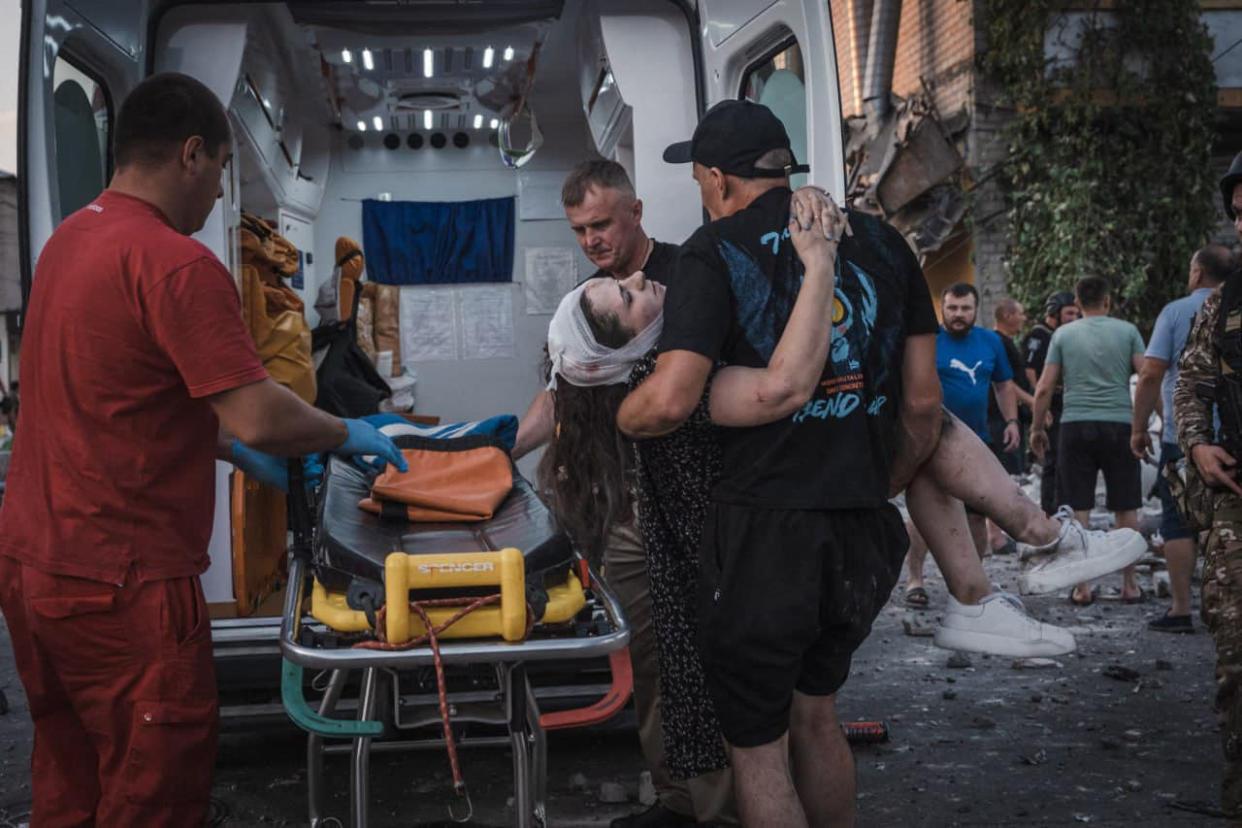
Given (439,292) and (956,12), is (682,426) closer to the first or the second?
(439,292)

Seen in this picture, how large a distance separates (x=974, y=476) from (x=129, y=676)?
2.35 m

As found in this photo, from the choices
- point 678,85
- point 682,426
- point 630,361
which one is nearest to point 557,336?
point 630,361

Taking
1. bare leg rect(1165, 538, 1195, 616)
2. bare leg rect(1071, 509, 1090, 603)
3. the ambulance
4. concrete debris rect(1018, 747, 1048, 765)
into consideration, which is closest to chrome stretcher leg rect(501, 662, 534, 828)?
the ambulance

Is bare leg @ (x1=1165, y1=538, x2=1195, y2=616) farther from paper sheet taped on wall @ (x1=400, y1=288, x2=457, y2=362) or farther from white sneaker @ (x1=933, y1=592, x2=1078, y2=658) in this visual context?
paper sheet taped on wall @ (x1=400, y1=288, x2=457, y2=362)

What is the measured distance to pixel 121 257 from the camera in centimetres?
274

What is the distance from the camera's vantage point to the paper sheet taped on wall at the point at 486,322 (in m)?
9.30

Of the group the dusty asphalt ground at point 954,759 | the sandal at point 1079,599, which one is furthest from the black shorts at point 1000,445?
the dusty asphalt ground at point 954,759

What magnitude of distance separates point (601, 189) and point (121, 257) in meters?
1.72

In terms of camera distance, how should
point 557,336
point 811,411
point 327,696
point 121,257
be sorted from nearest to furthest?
point 121,257 < point 811,411 < point 557,336 < point 327,696

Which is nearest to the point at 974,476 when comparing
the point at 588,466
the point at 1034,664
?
the point at 588,466

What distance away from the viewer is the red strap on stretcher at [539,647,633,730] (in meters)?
3.07

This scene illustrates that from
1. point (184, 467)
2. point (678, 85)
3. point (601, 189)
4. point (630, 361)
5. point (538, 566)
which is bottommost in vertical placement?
point (538, 566)

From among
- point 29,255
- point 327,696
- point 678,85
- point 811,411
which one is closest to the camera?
point 811,411

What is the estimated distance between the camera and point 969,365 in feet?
26.8
